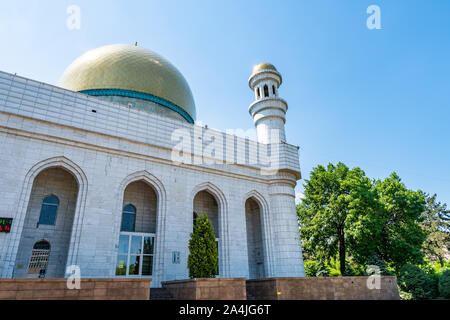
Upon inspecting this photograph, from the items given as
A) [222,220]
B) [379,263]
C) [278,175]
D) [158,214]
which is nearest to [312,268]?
[379,263]

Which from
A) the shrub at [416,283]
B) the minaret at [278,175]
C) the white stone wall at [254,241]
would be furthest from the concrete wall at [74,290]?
the shrub at [416,283]

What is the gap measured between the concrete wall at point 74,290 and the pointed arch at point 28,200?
13.5 feet

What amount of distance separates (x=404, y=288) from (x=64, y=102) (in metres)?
22.4

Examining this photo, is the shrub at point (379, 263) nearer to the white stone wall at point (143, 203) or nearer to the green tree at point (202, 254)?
the green tree at point (202, 254)

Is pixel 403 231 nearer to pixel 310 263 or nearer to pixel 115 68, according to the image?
pixel 310 263

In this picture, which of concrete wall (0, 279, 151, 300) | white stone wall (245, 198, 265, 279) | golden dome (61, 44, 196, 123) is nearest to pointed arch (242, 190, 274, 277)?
white stone wall (245, 198, 265, 279)

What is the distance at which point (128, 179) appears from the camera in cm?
1430

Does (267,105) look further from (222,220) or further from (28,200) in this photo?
(28,200)

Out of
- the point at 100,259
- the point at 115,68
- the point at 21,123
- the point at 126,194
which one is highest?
the point at 115,68

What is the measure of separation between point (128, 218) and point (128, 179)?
8.19 feet

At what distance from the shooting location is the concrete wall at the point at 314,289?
1223 cm

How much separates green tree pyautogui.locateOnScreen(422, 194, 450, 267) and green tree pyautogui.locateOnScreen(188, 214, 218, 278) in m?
34.7
